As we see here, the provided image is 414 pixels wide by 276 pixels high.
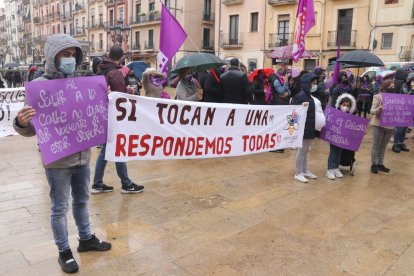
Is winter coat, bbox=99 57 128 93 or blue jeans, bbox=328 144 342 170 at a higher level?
winter coat, bbox=99 57 128 93

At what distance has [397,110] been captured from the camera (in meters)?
5.94

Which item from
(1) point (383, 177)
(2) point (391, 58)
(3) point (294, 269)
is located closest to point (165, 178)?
(3) point (294, 269)

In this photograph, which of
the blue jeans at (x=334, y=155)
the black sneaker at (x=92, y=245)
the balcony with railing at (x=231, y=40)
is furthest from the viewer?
the balcony with railing at (x=231, y=40)

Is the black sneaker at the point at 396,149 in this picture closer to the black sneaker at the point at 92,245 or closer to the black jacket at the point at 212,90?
the black jacket at the point at 212,90

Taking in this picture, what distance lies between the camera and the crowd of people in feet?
8.83

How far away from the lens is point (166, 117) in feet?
12.7

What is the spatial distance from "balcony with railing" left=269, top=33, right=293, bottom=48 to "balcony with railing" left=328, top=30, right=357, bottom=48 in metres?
3.10

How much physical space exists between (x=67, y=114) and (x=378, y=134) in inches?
190

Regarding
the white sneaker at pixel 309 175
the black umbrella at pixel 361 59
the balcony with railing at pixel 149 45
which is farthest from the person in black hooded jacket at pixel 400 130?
the balcony with railing at pixel 149 45

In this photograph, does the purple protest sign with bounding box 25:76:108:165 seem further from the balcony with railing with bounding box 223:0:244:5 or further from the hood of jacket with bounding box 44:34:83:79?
the balcony with railing with bounding box 223:0:244:5

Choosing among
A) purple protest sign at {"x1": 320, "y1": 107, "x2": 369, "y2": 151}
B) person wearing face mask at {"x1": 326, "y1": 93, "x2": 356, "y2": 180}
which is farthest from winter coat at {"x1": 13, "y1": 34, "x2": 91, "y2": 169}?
person wearing face mask at {"x1": 326, "y1": 93, "x2": 356, "y2": 180}

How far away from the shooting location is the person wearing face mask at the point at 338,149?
5.48m

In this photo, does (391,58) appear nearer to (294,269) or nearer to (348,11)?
(348,11)

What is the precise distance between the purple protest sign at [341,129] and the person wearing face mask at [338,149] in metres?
0.11
